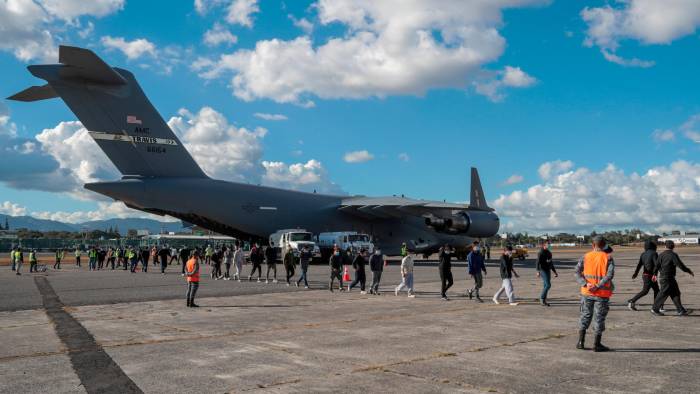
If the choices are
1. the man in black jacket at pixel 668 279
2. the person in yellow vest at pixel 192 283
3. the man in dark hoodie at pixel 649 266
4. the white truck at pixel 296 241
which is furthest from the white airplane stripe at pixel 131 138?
the man in black jacket at pixel 668 279

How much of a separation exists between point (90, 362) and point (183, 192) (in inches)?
1056

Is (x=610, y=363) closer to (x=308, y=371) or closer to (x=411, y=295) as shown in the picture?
(x=308, y=371)

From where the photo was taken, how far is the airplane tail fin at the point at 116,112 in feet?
92.7

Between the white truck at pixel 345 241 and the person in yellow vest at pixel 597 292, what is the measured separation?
82.3 feet

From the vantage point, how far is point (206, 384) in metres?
Result: 6.15

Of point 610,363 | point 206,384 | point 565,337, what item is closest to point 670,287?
point 565,337

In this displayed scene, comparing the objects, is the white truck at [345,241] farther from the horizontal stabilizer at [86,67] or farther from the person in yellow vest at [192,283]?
the person in yellow vest at [192,283]

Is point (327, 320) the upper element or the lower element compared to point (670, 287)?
lower

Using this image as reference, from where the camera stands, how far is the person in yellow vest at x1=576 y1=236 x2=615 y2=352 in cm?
782

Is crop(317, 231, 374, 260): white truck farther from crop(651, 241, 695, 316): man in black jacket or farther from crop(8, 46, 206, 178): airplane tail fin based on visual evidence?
crop(651, 241, 695, 316): man in black jacket

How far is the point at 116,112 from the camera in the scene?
30656 millimetres

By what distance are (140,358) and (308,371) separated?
247cm

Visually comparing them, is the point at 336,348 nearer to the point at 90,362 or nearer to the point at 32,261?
the point at 90,362

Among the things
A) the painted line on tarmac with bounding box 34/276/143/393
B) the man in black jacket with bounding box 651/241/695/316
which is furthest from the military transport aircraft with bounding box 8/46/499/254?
the man in black jacket with bounding box 651/241/695/316
